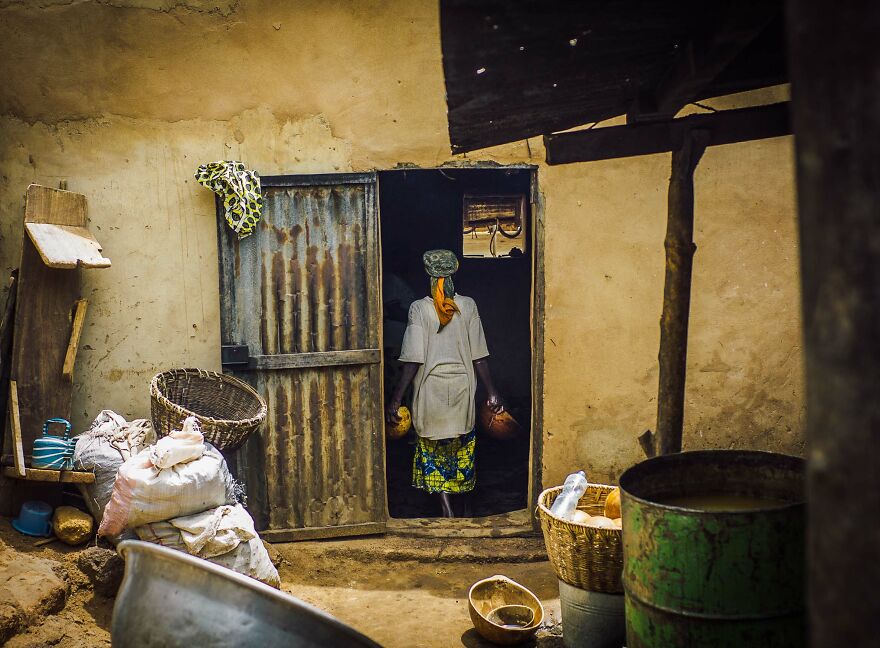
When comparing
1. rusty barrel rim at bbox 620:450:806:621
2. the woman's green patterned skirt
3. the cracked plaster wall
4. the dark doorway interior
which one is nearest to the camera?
rusty barrel rim at bbox 620:450:806:621

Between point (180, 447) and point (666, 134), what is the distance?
9.66 feet

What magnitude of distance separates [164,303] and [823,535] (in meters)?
4.81

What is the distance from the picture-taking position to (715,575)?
264cm

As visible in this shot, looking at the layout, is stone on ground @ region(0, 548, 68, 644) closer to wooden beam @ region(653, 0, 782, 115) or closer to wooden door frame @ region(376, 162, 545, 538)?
wooden door frame @ region(376, 162, 545, 538)

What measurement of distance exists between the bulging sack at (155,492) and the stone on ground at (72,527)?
0.58 m

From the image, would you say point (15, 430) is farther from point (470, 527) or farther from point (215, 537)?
point (470, 527)

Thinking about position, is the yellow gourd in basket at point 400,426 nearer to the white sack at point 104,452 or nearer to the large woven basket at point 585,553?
the white sack at point 104,452

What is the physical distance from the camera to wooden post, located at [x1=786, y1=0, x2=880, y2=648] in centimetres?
126

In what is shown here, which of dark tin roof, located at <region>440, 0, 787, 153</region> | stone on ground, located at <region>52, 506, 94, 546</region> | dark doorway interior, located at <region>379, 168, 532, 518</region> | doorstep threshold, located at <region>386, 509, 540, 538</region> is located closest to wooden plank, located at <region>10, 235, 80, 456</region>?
stone on ground, located at <region>52, 506, 94, 546</region>

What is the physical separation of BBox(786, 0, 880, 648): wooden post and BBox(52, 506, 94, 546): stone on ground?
4354 millimetres

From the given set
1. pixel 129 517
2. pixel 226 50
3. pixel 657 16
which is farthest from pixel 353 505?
pixel 657 16

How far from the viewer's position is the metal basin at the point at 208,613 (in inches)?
94.7

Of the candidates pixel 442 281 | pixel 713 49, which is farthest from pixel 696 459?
pixel 442 281

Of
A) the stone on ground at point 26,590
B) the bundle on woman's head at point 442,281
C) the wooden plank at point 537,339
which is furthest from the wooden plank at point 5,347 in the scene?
the wooden plank at point 537,339
